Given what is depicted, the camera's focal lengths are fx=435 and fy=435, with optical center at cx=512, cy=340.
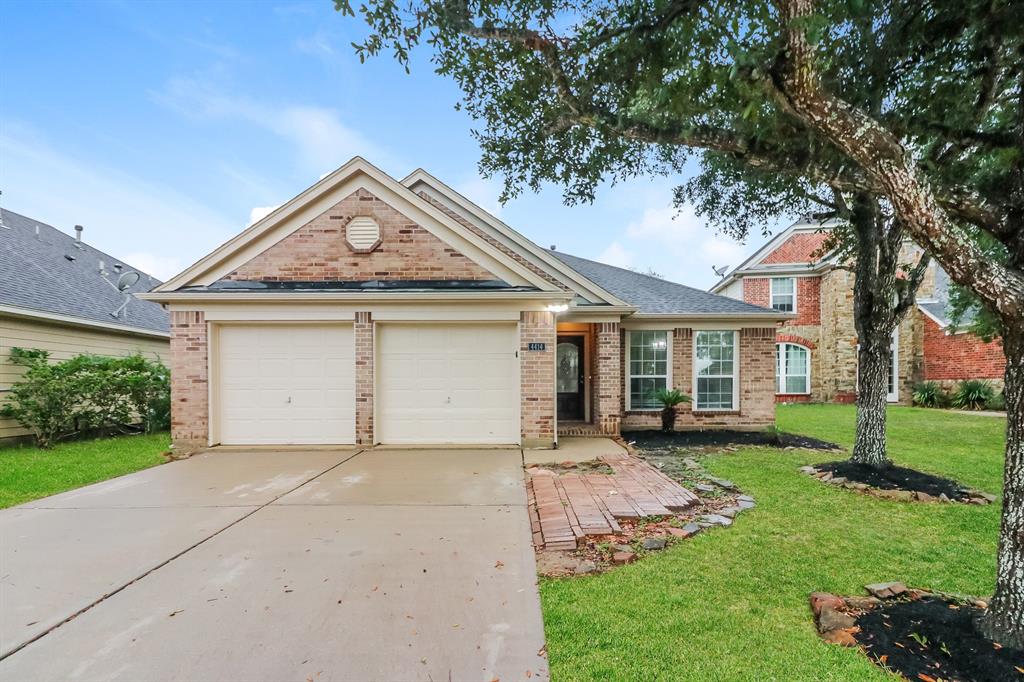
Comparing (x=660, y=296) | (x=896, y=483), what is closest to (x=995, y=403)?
(x=660, y=296)

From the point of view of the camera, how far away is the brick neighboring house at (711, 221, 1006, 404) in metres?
17.1

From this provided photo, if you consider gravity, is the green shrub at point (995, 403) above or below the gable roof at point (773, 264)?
below

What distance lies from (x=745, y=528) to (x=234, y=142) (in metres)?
15.2

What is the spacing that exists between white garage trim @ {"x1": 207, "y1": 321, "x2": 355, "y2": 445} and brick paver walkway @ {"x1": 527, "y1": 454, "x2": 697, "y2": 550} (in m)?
3.83

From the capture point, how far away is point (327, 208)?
8227 mm

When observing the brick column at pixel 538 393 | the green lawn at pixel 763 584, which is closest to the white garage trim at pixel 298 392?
the brick column at pixel 538 393

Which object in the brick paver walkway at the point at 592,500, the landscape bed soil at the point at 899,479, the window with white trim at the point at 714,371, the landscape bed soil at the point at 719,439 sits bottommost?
the landscape bed soil at the point at 719,439

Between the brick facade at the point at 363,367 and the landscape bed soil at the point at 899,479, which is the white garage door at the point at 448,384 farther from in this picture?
the landscape bed soil at the point at 899,479

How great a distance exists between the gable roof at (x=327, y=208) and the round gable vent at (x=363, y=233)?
521mm

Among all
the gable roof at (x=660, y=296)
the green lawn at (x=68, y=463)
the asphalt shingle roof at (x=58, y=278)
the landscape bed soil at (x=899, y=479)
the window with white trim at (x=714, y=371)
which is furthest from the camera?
the window with white trim at (x=714, y=371)

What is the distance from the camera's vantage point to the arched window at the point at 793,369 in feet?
59.9

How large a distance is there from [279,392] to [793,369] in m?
19.2

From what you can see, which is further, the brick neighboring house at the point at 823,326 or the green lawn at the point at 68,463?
the brick neighboring house at the point at 823,326

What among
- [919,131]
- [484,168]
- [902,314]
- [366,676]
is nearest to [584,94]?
[484,168]
